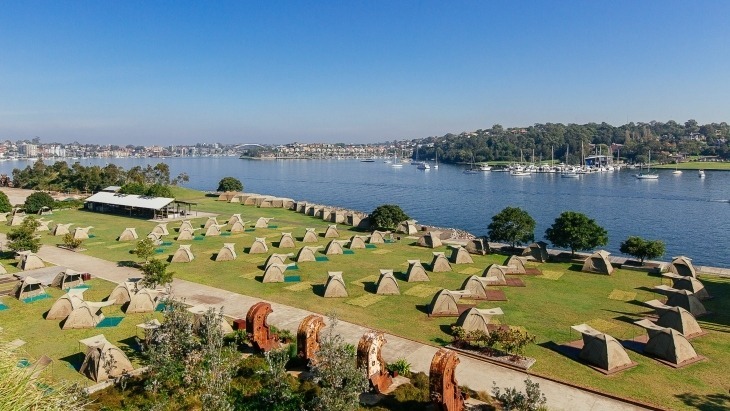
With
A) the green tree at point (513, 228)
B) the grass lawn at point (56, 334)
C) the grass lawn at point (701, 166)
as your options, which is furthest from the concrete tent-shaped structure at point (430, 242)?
the grass lawn at point (701, 166)

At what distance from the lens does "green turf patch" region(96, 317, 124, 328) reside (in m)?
23.9

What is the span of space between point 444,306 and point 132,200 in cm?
5276

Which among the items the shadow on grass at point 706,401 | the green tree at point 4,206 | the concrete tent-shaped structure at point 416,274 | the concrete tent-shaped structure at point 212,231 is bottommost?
the shadow on grass at point 706,401

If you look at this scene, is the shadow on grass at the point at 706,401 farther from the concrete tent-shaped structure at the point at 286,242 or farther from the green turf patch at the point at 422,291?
the concrete tent-shaped structure at the point at 286,242

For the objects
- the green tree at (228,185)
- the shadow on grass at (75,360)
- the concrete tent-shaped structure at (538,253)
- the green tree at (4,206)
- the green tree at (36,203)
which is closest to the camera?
the shadow on grass at (75,360)

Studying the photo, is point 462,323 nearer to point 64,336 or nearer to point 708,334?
point 708,334

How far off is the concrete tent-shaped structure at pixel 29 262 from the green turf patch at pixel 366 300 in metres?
25.2

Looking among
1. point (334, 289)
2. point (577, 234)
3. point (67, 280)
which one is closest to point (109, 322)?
point (67, 280)

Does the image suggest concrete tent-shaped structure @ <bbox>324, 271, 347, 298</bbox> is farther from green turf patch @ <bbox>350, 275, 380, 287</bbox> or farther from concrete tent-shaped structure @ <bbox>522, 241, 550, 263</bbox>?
concrete tent-shaped structure @ <bbox>522, 241, 550, 263</bbox>

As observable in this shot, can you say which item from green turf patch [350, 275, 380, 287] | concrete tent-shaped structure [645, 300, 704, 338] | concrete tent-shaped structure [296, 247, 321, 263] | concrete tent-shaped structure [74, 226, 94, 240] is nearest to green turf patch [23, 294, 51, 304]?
concrete tent-shaped structure [296, 247, 321, 263]

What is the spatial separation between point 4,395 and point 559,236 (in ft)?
136

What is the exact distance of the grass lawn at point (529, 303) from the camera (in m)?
18.7

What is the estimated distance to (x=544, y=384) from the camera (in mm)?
18047

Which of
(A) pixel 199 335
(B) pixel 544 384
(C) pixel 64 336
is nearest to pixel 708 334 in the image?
(B) pixel 544 384
